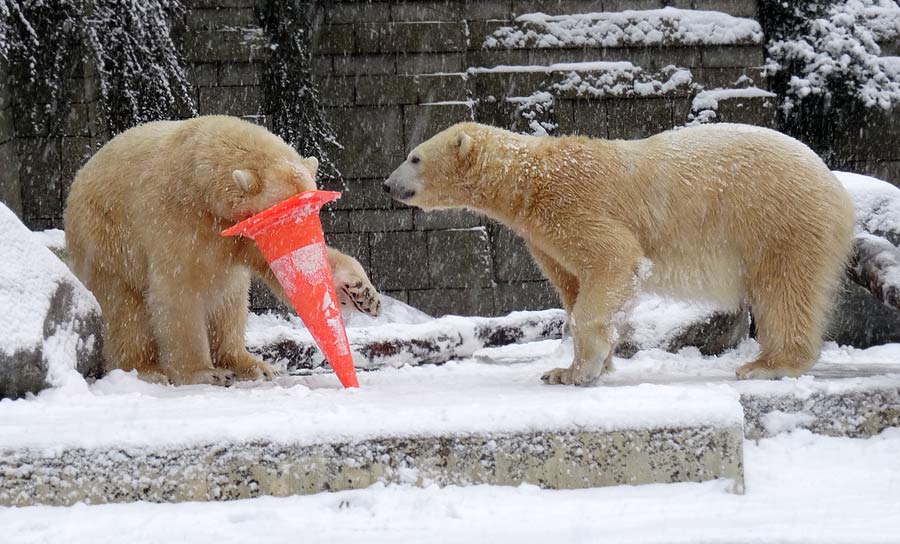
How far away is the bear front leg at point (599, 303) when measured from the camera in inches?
169

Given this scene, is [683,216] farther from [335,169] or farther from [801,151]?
[335,169]

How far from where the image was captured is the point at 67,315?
4414mm

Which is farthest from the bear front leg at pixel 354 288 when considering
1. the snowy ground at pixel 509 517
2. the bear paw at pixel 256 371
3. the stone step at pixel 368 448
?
the snowy ground at pixel 509 517

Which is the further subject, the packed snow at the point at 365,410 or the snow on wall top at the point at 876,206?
the snow on wall top at the point at 876,206

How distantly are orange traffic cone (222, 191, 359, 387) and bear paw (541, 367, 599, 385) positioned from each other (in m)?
0.82

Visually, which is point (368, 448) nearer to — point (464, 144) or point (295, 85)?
point (464, 144)

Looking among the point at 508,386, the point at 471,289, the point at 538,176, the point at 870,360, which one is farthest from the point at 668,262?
the point at 471,289

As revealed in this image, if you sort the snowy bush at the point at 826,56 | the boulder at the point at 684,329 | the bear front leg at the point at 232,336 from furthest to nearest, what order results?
the snowy bush at the point at 826,56, the boulder at the point at 684,329, the bear front leg at the point at 232,336

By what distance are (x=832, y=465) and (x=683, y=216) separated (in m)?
1.42

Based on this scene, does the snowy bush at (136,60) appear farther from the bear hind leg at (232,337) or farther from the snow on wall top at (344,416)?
the snow on wall top at (344,416)

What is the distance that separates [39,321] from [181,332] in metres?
0.79

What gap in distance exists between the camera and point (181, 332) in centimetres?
473

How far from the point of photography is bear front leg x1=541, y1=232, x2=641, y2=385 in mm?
4297

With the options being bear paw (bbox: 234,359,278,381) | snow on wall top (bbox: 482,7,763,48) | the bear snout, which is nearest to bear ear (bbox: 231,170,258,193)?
the bear snout
